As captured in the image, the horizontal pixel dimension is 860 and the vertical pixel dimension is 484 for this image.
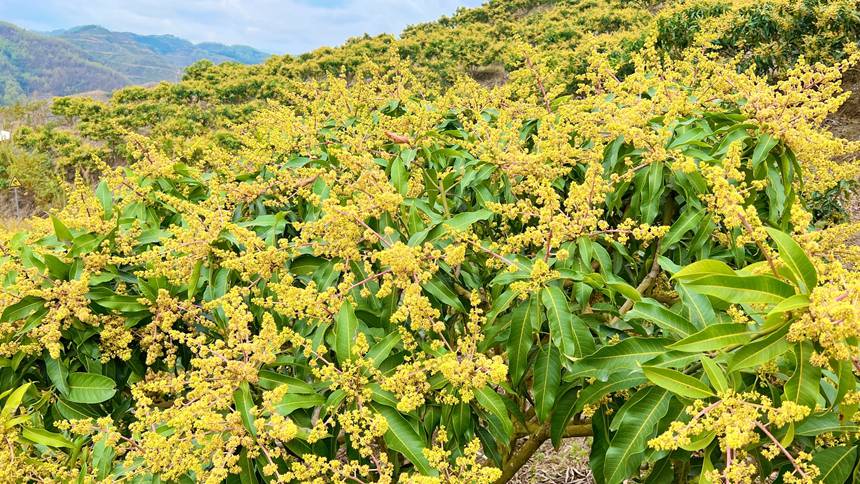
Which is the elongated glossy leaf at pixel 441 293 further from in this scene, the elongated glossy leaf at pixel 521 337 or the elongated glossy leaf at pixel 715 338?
the elongated glossy leaf at pixel 715 338

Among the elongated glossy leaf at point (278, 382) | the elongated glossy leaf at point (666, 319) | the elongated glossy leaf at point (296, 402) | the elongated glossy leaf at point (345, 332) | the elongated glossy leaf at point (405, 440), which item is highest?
the elongated glossy leaf at point (666, 319)

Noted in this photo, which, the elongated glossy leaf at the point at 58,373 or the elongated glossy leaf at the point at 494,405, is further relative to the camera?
the elongated glossy leaf at the point at 58,373

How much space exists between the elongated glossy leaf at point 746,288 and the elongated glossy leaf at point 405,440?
896mm

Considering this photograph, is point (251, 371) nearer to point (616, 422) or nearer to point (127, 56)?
point (616, 422)

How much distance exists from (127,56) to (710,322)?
23108 cm

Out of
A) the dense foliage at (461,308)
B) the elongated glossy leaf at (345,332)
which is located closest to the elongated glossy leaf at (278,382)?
the dense foliage at (461,308)

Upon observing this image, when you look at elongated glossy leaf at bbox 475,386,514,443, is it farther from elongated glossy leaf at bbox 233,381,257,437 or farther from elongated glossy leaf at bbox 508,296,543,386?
elongated glossy leaf at bbox 233,381,257,437

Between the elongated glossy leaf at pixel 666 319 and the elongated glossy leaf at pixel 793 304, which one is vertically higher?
the elongated glossy leaf at pixel 793 304

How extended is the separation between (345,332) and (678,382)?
38.2 inches

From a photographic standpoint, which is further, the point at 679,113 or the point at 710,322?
the point at 679,113

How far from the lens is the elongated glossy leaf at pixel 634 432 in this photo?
1396 mm

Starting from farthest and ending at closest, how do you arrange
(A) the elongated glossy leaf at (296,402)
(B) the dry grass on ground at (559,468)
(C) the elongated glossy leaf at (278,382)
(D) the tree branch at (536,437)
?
(B) the dry grass on ground at (559,468) < (D) the tree branch at (536,437) < (C) the elongated glossy leaf at (278,382) < (A) the elongated glossy leaf at (296,402)

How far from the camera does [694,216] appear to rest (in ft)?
6.16

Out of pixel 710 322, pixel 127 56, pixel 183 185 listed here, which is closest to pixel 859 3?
pixel 710 322
